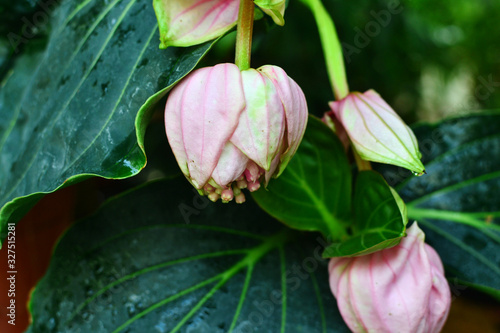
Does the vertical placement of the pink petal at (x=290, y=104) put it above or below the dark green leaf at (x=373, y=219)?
above

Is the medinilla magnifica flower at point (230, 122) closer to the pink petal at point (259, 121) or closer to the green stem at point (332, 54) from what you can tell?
the pink petal at point (259, 121)

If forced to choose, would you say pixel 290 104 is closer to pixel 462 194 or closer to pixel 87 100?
pixel 87 100

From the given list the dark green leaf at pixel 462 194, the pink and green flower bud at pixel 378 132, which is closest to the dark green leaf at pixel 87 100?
the pink and green flower bud at pixel 378 132

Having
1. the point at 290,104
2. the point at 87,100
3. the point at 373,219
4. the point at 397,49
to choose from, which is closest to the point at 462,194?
the point at 373,219

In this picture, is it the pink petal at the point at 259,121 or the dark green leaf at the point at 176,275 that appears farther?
the dark green leaf at the point at 176,275

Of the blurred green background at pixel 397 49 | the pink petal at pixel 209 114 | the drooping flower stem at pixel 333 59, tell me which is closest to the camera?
the pink petal at pixel 209 114

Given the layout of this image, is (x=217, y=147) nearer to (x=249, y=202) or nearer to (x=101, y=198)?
(x=249, y=202)

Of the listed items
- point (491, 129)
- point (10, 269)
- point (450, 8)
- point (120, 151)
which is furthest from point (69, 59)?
point (450, 8)
